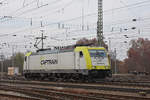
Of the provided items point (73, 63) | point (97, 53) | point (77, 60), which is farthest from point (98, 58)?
point (73, 63)

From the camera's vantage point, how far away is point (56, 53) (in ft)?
99.6

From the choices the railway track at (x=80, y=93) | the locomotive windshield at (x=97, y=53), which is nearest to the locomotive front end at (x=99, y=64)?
the locomotive windshield at (x=97, y=53)

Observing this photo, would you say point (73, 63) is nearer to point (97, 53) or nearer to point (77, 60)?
point (77, 60)

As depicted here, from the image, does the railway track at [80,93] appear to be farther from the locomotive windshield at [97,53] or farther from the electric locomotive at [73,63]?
the locomotive windshield at [97,53]

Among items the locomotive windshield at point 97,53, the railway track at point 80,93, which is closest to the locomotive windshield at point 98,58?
the locomotive windshield at point 97,53

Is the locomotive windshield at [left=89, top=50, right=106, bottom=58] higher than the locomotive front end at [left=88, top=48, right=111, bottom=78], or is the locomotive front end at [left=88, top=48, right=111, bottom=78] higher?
the locomotive windshield at [left=89, top=50, right=106, bottom=58]


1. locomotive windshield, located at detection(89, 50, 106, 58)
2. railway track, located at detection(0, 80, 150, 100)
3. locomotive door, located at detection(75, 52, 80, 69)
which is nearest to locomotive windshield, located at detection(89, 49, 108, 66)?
locomotive windshield, located at detection(89, 50, 106, 58)

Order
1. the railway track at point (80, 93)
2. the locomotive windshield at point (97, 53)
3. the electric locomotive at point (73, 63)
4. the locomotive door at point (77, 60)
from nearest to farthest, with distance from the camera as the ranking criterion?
the railway track at point (80, 93) → the electric locomotive at point (73, 63) → the locomotive windshield at point (97, 53) → the locomotive door at point (77, 60)

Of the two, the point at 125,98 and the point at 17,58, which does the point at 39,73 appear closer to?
the point at 125,98

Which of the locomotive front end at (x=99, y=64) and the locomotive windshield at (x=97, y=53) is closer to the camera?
the locomotive front end at (x=99, y=64)

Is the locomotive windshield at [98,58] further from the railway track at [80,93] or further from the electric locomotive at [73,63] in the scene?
the railway track at [80,93]

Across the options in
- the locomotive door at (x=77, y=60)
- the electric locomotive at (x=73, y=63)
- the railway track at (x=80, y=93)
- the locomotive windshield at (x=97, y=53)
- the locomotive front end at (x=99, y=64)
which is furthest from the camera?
the locomotive door at (x=77, y=60)

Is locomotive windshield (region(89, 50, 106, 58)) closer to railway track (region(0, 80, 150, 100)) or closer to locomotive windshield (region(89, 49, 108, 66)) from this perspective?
locomotive windshield (region(89, 49, 108, 66))

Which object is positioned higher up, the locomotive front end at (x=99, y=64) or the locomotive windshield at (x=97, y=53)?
the locomotive windshield at (x=97, y=53)
